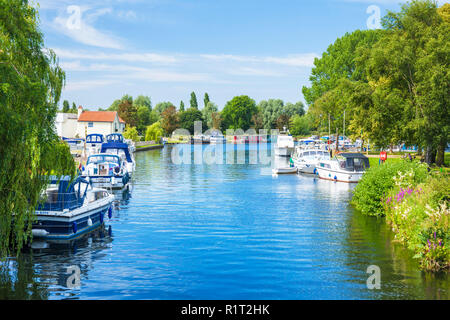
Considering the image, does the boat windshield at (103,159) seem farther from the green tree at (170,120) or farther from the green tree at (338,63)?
the green tree at (170,120)

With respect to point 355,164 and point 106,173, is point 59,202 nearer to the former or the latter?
point 106,173

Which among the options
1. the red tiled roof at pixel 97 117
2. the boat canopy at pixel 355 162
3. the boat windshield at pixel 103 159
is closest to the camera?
the boat windshield at pixel 103 159

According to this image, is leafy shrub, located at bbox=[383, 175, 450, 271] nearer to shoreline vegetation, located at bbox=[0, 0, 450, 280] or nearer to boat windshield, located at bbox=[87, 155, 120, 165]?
shoreline vegetation, located at bbox=[0, 0, 450, 280]

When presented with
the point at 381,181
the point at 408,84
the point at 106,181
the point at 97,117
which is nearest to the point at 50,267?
the point at 381,181

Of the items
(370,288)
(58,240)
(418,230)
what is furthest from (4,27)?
Answer: (418,230)

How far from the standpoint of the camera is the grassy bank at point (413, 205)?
17969 millimetres

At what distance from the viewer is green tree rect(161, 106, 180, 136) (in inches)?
6594

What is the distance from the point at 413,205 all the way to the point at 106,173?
28.4m

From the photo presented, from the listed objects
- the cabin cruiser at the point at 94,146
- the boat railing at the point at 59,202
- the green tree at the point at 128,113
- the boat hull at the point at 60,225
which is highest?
the green tree at the point at 128,113

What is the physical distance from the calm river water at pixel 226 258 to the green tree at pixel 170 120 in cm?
13407

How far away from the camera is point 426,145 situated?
43.7m

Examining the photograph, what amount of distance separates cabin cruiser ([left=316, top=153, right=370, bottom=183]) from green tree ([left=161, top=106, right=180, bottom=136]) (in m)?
122

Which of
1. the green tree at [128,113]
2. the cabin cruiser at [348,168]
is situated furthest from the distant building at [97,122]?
the cabin cruiser at [348,168]

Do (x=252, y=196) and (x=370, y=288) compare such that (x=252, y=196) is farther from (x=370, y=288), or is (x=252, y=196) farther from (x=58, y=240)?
(x=370, y=288)
